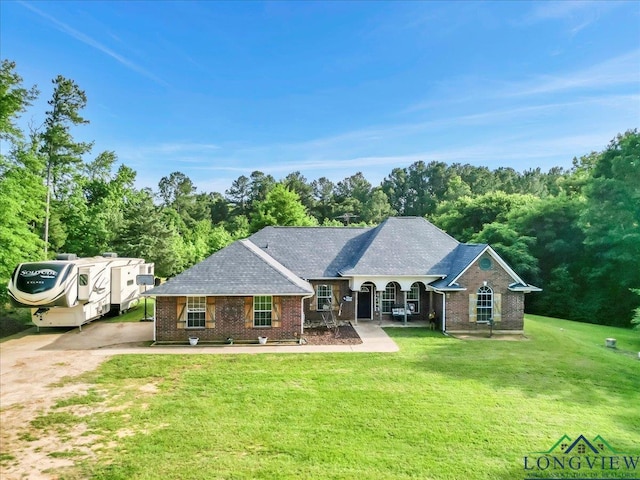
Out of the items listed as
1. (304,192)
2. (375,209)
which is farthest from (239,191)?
(375,209)

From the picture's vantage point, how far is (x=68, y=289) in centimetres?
1812

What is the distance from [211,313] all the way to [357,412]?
9.64 meters

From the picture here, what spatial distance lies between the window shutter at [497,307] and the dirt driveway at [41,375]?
17.2m

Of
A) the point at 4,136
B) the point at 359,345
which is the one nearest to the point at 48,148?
the point at 4,136

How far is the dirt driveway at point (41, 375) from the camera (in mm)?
7707

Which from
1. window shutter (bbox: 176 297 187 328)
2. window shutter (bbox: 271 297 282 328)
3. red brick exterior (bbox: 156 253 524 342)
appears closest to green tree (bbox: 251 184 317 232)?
red brick exterior (bbox: 156 253 524 342)

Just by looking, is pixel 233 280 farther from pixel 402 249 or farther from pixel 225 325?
pixel 402 249

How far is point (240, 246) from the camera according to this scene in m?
20.0

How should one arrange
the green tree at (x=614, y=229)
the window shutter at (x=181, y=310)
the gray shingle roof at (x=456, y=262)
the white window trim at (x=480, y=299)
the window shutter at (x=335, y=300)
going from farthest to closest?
the green tree at (x=614, y=229), the window shutter at (x=335, y=300), the gray shingle roof at (x=456, y=262), the white window trim at (x=480, y=299), the window shutter at (x=181, y=310)

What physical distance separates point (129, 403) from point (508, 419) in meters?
10.0

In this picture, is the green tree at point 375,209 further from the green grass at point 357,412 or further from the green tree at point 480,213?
the green grass at point 357,412

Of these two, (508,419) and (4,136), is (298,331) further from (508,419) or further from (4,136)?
(4,136)

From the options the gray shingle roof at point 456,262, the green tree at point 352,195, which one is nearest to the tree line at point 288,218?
the gray shingle roof at point 456,262

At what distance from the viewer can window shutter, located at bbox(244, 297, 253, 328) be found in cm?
1744
